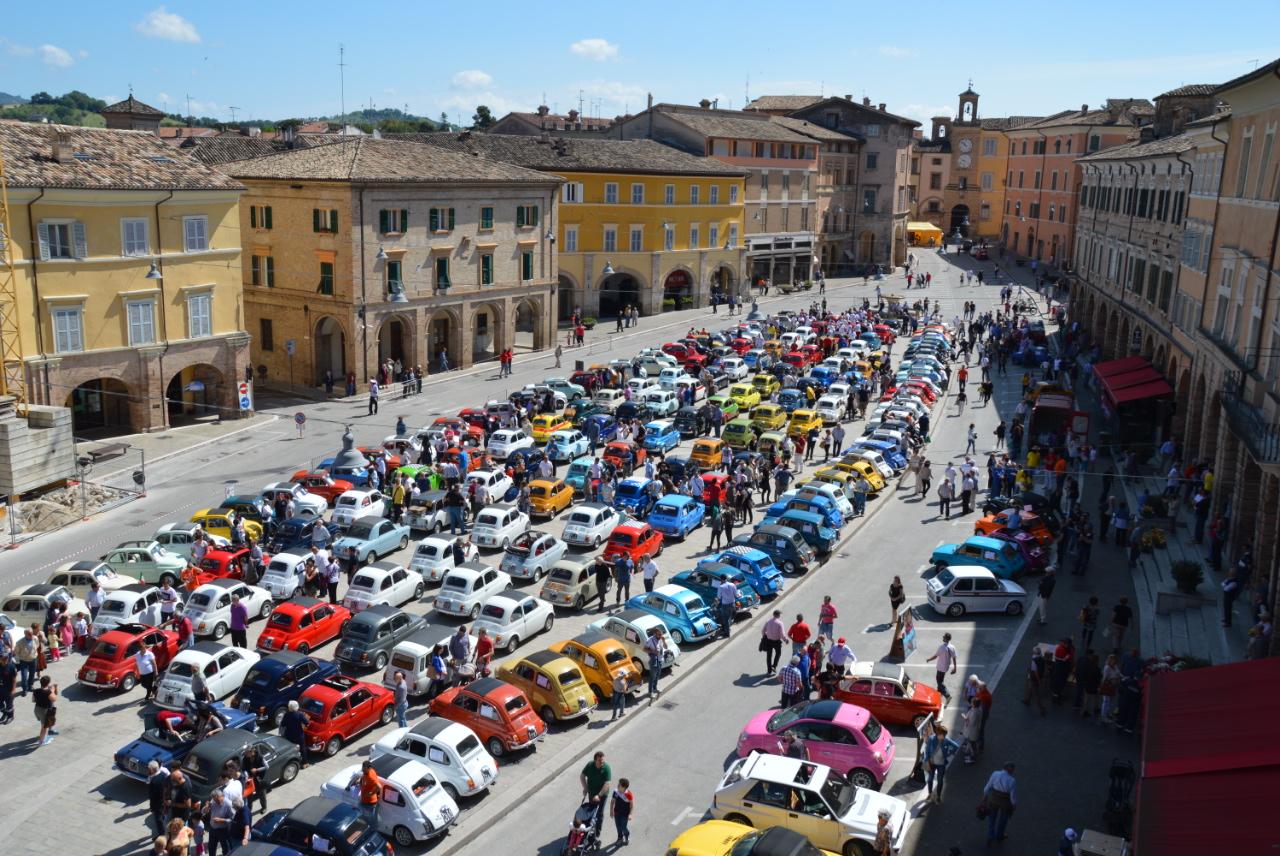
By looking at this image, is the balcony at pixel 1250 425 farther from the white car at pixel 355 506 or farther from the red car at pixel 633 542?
the white car at pixel 355 506

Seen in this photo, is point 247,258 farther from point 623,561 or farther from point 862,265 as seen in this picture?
point 862,265

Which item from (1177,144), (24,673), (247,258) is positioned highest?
(1177,144)

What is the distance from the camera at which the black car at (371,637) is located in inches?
985

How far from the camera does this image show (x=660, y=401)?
1924 inches

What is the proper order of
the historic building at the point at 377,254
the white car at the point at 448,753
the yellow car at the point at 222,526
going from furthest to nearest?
the historic building at the point at 377,254 → the yellow car at the point at 222,526 → the white car at the point at 448,753

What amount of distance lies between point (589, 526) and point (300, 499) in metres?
9.16

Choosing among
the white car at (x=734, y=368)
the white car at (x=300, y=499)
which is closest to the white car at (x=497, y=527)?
the white car at (x=300, y=499)

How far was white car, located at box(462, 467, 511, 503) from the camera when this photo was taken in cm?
3623

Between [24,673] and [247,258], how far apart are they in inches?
1504

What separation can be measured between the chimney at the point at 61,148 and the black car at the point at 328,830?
34.5 m

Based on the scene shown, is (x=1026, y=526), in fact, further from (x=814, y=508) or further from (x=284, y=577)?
(x=284, y=577)

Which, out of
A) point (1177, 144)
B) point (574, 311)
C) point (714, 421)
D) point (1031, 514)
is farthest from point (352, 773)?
point (574, 311)

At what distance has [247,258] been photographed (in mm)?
58656

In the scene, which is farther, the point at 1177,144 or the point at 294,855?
the point at 1177,144
